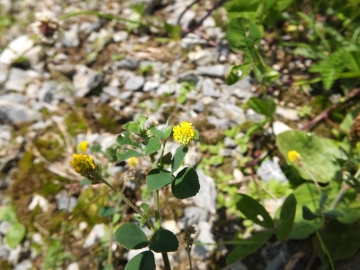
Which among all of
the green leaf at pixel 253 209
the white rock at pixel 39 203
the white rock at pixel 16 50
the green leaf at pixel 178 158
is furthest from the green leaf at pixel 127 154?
the white rock at pixel 16 50

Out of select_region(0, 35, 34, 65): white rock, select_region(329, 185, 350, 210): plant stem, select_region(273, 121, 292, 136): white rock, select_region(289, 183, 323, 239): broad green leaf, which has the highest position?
select_region(329, 185, 350, 210): plant stem

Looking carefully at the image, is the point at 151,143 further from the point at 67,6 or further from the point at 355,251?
the point at 67,6

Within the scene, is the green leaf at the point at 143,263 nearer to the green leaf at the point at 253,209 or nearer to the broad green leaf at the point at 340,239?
the green leaf at the point at 253,209

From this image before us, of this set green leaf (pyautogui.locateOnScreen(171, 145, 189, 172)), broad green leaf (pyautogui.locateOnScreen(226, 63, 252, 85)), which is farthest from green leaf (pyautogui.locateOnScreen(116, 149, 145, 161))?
broad green leaf (pyautogui.locateOnScreen(226, 63, 252, 85))

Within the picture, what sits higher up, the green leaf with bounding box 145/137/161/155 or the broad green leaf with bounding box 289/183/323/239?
the green leaf with bounding box 145/137/161/155

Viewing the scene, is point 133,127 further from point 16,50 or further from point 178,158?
point 16,50

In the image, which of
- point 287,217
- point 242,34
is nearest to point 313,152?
point 287,217

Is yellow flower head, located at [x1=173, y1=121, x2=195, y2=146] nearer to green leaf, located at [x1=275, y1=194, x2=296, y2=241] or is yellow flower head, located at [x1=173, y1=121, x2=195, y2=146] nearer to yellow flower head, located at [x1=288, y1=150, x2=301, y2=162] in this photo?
green leaf, located at [x1=275, y1=194, x2=296, y2=241]
